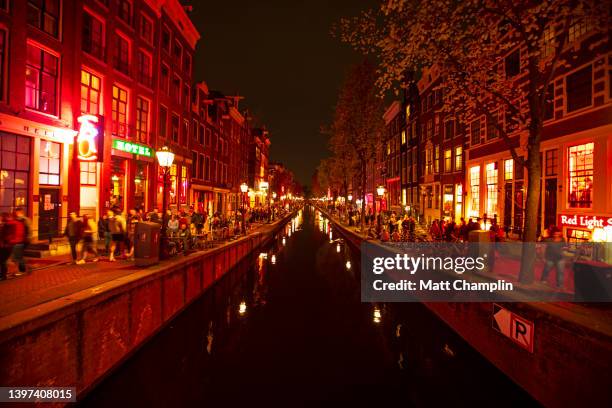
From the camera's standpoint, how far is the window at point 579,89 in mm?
14891

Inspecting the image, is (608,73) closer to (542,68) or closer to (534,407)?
(542,68)

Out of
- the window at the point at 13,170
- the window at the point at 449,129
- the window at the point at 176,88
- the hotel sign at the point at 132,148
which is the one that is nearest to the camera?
the window at the point at 13,170

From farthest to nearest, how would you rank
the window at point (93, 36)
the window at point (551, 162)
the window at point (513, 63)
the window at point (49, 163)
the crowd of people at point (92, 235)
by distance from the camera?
the window at point (513, 63), the window at point (93, 36), the window at point (551, 162), the window at point (49, 163), the crowd of people at point (92, 235)

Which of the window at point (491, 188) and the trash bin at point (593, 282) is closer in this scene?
the trash bin at point (593, 282)

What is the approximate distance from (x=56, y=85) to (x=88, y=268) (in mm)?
9620

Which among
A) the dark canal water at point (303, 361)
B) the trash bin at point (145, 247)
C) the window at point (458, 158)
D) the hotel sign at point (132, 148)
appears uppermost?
the window at point (458, 158)

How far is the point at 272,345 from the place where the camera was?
1106 cm

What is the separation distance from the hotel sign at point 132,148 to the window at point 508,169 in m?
21.4

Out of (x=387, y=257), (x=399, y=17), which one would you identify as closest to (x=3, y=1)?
(x=399, y=17)

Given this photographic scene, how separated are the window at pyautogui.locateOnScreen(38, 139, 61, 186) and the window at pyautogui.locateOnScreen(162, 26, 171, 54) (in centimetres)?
1395

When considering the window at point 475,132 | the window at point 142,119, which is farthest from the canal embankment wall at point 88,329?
the window at point 475,132

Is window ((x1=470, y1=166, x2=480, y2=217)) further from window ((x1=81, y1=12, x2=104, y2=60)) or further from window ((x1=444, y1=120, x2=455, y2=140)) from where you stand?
window ((x1=81, y1=12, x2=104, y2=60))

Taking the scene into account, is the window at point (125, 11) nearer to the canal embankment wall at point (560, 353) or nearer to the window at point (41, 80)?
the window at point (41, 80)

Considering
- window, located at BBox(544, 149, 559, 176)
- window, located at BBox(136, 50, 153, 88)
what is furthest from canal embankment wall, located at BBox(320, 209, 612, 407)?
window, located at BBox(136, 50, 153, 88)
